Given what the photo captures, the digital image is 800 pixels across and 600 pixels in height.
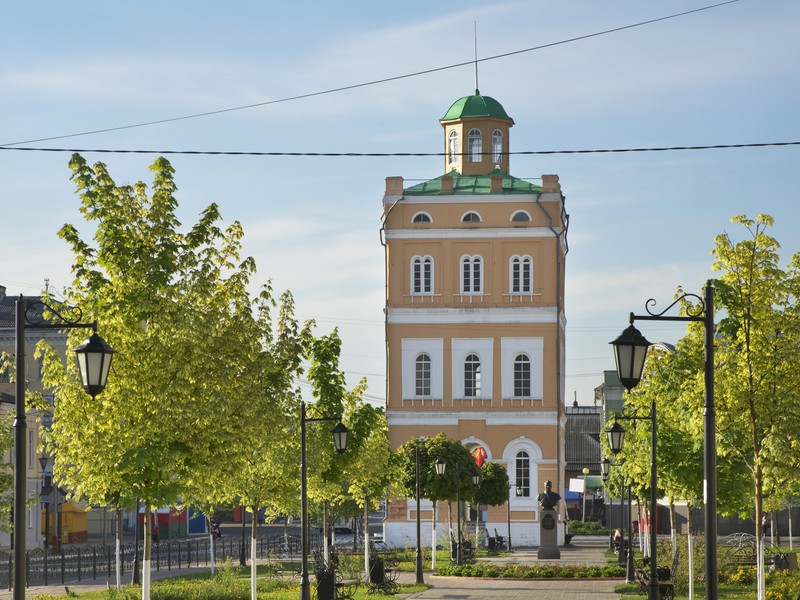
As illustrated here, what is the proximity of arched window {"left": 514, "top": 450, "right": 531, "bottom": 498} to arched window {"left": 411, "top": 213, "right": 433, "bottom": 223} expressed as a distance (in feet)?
45.2

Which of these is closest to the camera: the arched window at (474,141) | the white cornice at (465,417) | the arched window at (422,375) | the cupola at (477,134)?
the white cornice at (465,417)

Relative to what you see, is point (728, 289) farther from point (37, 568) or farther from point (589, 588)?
point (37, 568)

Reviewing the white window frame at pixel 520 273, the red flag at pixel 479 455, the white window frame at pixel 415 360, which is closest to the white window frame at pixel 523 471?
the red flag at pixel 479 455

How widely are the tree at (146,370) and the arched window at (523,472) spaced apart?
52858mm

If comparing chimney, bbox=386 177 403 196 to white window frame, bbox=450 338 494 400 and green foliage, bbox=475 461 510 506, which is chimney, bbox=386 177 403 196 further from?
green foliage, bbox=475 461 510 506

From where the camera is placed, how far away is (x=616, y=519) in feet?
298

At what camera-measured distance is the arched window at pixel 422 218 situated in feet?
246

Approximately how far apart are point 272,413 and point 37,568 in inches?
1235

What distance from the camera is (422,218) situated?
75125mm

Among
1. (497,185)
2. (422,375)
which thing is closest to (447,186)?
(497,185)

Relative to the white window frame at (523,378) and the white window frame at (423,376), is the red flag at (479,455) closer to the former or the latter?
the white window frame at (523,378)

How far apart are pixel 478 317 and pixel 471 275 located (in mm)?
2368

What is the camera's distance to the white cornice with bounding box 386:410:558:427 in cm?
7419

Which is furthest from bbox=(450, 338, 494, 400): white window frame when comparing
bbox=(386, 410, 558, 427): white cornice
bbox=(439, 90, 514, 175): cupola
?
bbox=(439, 90, 514, 175): cupola
